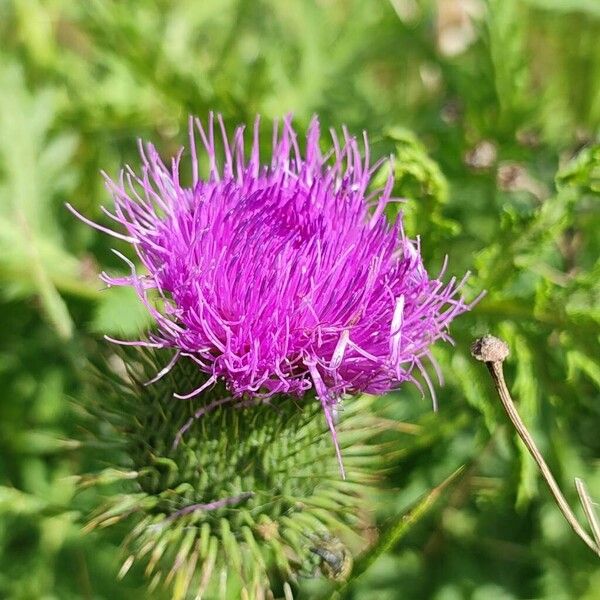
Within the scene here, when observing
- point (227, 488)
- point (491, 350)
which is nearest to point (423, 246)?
point (491, 350)

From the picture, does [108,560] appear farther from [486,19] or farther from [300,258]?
[486,19]

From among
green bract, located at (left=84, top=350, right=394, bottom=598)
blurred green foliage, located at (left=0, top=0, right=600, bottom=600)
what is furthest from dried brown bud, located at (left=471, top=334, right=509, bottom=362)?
green bract, located at (left=84, top=350, right=394, bottom=598)

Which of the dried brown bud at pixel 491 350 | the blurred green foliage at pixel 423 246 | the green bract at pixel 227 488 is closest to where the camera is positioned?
the dried brown bud at pixel 491 350

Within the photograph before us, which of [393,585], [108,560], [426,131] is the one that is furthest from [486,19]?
[108,560]

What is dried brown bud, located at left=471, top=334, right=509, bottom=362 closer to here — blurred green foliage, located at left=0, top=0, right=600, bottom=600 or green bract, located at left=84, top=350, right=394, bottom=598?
blurred green foliage, located at left=0, top=0, right=600, bottom=600

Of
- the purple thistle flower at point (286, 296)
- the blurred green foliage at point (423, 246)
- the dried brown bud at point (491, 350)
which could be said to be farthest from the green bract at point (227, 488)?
the dried brown bud at point (491, 350)

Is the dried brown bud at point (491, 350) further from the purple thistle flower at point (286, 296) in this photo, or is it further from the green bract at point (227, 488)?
the green bract at point (227, 488)

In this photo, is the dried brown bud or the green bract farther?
the green bract
